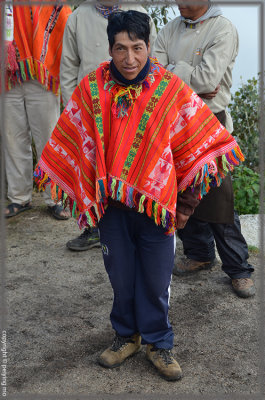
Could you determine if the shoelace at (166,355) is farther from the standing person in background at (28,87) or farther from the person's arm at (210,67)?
the standing person in background at (28,87)

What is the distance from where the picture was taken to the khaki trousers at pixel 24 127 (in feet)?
→ 16.7

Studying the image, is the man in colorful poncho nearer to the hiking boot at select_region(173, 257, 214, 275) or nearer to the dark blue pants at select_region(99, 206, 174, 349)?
the dark blue pants at select_region(99, 206, 174, 349)

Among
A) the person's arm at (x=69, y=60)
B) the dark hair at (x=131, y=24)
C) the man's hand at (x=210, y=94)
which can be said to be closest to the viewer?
the dark hair at (x=131, y=24)

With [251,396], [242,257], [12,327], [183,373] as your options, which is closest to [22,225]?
[12,327]

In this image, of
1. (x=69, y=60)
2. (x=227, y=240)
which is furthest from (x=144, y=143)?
(x=69, y=60)

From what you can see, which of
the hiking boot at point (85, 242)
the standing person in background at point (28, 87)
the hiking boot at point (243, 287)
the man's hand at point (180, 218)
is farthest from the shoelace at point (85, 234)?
the man's hand at point (180, 218)

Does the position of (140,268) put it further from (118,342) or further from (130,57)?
(130,57)

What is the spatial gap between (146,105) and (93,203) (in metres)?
0.58

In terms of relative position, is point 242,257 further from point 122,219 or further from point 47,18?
point 47,18

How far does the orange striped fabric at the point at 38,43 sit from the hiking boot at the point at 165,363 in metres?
3.10

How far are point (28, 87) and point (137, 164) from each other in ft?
9.58

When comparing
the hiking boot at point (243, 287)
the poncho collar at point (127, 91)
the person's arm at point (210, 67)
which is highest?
the person's arm at point (210, 67)

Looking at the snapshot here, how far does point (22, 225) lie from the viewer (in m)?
5.21

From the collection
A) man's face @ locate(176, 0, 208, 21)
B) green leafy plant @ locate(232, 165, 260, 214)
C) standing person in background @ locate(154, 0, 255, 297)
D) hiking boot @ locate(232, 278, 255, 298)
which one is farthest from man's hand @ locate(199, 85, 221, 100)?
green leafy plant @ locate(232, 165, 260, 214)
